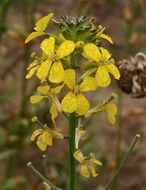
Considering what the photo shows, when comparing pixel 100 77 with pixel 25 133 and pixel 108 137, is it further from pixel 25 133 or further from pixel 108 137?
pixel 108 137

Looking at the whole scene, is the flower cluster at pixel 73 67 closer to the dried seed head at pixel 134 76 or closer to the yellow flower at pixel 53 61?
the yellow flower at pixel 53 61

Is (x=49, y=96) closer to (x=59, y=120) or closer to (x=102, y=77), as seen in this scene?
(x=102, y=77)

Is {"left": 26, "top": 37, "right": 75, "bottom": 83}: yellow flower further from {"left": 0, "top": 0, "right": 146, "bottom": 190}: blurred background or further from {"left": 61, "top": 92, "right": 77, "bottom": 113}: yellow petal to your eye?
{"left": 0, "top": 0, "right": 146, "bottom": 190}: blurred background

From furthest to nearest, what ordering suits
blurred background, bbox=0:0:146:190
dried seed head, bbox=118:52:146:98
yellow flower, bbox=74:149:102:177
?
1. blurred background, bbox=0:0:146:190
2. dried seed head, bbox=118:52:146:98
3. yellow flower, bbox=74:149:102:177

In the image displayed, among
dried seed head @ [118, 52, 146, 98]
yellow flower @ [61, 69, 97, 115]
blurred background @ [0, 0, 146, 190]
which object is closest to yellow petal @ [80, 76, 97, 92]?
yellow flower @ [61, 69, 97, 115]

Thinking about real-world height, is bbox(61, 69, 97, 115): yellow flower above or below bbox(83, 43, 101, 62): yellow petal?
below

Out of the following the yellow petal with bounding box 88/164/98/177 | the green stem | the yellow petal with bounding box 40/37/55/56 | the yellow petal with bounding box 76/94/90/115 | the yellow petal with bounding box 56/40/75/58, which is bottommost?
the yellow petal with bounding box 88/164/98/177

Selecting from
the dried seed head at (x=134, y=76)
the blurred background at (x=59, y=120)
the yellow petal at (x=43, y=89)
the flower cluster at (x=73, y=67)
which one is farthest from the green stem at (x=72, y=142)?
the blurred background at (x=59, y=120)
